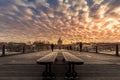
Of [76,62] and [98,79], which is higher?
[76,62]

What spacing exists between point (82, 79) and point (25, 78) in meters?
2.20

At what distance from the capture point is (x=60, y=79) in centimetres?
824

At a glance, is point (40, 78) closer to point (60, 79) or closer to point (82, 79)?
point (60, 79)

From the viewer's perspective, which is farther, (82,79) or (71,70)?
(71,70)

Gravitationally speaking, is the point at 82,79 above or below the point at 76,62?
below

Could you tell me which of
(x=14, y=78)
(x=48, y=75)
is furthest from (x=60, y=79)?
(x=14, y=78)

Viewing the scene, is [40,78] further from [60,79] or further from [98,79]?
[98,79]

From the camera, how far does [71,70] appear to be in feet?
29.9

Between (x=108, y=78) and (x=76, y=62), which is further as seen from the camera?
(x=108, y=78)

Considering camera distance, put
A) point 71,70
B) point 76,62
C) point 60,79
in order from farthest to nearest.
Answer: point 71,70, point 60,79, point 76,62

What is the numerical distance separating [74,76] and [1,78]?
9.29 feet

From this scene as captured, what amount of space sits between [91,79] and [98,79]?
266 mm

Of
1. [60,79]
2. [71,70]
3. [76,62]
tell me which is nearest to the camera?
[76,62]

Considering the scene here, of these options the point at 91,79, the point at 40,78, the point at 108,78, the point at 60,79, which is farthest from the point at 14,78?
the point at 108,78
